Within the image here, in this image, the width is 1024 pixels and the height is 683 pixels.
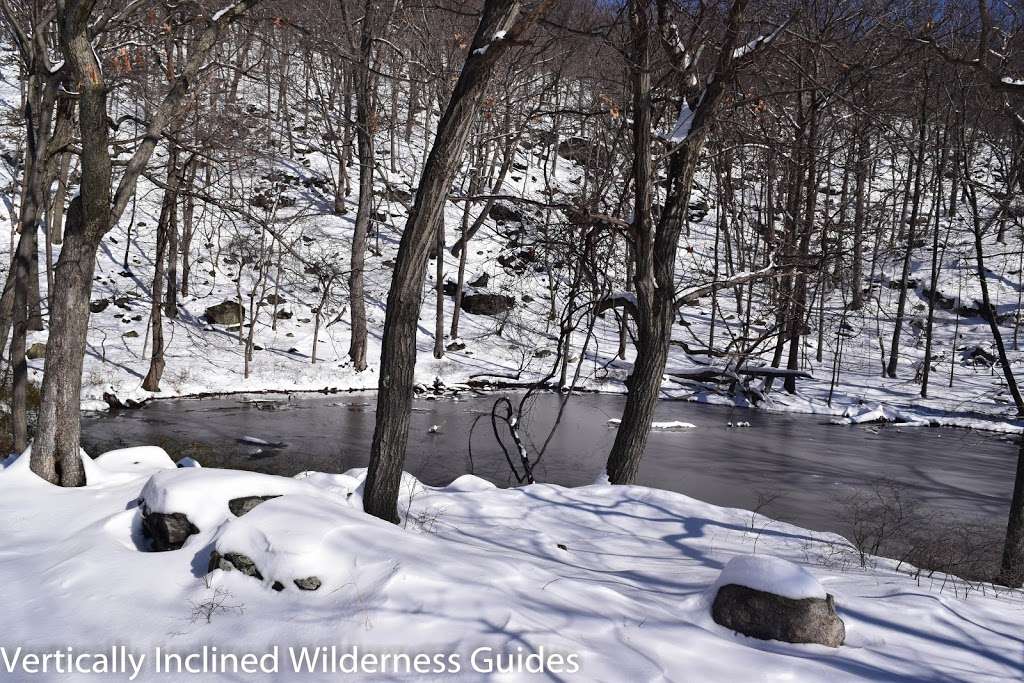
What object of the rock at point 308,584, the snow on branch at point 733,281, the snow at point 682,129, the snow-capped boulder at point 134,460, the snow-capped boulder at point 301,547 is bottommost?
the snow-capped boulder at point 134,460

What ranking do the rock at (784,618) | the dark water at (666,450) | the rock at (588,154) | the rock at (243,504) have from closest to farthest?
the rock at (784,618) < the rock at (243,504) < the rock at (588,154) < the dark water at (666,450)

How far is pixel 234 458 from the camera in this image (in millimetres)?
14086

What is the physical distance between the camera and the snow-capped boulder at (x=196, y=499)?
5.19 metres

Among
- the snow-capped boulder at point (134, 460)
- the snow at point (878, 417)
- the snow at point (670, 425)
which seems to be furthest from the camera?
the snow at point (878, 417)

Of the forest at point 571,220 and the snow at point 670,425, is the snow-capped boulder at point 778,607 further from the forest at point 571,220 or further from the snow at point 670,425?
the snow at point 670,425

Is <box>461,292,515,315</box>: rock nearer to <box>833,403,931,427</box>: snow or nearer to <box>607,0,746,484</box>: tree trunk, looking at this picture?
<box>833,403,931,427</box>: snow

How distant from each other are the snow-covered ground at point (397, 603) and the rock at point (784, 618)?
0.06 meters

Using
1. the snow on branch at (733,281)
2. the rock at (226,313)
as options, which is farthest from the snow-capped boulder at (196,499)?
the rock at (226,313)

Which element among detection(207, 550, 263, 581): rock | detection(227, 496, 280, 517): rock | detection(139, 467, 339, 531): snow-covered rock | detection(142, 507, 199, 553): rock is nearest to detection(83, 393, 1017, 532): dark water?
detection(139, 467, 339, 531): snow-covered rock

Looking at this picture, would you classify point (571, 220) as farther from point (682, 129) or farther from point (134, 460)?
point (134, 460)

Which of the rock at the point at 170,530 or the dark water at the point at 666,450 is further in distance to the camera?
the dark water at the point at 666,450

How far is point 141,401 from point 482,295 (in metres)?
15.2

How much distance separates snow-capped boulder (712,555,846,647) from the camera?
14.8ft

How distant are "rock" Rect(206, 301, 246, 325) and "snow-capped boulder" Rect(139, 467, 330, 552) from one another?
22.2 m
